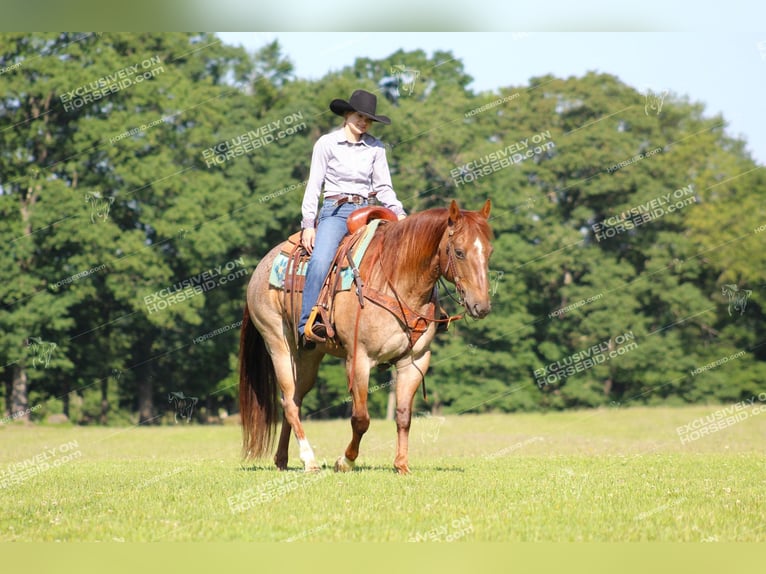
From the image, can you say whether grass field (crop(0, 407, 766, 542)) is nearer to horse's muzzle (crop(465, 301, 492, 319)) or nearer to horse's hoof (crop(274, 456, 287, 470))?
horse's hoof (crop(274, 456, 287, 470))

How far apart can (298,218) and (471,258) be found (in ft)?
111

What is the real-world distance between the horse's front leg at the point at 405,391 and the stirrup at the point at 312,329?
1003 mm

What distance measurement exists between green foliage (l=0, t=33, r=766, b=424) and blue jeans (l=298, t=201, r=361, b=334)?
29463mm

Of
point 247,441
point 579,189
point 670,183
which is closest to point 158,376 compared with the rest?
point 579,189

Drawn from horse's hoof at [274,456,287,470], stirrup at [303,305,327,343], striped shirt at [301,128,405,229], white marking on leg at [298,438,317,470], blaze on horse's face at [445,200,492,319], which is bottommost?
horse's hoof at [274,456,287,470]

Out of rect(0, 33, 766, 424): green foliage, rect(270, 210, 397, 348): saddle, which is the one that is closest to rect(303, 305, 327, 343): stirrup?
rect(270, 210, 397, 348): saddle

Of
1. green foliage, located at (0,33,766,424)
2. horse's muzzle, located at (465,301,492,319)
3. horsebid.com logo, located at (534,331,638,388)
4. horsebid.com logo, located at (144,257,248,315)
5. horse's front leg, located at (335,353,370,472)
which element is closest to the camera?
horse's muzzle, located at (465,301,492,319)

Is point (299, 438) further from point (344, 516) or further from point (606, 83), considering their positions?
point (606, 83)

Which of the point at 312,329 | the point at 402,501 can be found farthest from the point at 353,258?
the point at 402,501

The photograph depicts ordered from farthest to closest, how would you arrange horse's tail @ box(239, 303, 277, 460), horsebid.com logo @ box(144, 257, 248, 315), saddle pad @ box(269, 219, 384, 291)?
horsebid.com logo @ box(144, 257, 248, 315)
horse's tail @ box(239, 303, 277, 460)
saddle pad @ box(269, 219, 384, 291)

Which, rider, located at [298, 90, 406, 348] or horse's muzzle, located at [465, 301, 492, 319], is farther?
rider, located at [298, 90, 406, 348]

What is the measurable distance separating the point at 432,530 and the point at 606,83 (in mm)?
48413

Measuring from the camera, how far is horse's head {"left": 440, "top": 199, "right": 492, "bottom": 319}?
10.2 metres

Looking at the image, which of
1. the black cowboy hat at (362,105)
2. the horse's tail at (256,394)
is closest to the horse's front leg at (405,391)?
the horse's tail at (256,394)
